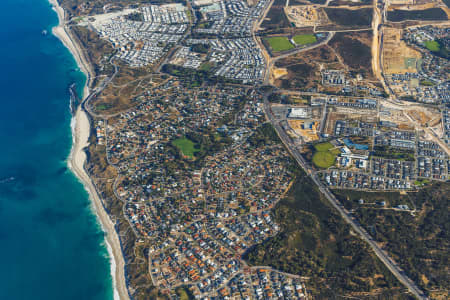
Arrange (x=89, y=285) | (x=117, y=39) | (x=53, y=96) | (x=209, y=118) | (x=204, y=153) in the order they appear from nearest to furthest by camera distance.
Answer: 1. (x=89, y=285)
2. (x=204, y=153)
3. (x=209, y=118)
4. (x=53, y=96)
5. (x=117, y=39)

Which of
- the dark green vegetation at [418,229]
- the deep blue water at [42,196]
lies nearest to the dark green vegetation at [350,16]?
the dark green vegetation at [418,229]

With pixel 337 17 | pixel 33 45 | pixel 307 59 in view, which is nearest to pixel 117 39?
pixel 33 45

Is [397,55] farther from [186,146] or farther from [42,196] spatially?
[42,196]

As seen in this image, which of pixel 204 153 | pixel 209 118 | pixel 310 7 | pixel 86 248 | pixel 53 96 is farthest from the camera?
pixel 310 7

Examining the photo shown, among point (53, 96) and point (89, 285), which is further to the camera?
point (53, 96)

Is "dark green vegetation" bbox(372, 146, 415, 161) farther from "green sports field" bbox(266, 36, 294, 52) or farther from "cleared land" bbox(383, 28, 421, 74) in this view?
"green sports field" bbox(266, 36, 294, 52)

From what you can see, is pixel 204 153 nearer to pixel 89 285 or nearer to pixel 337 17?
pixel 89 285
